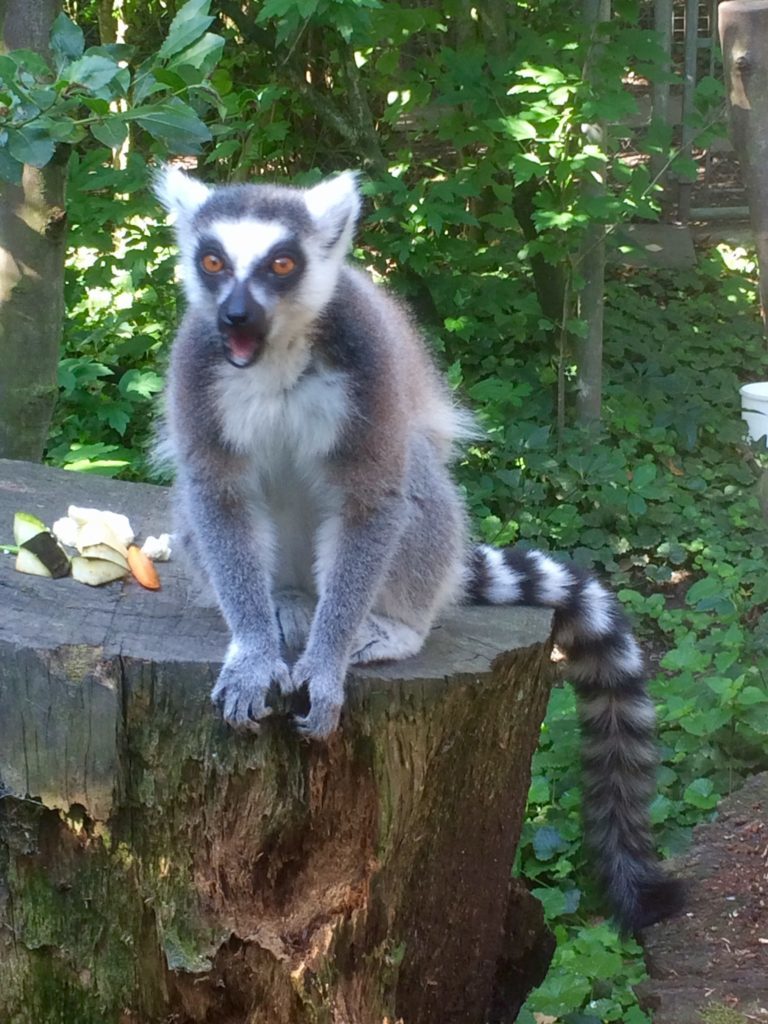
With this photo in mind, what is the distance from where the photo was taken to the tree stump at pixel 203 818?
2.76 meters

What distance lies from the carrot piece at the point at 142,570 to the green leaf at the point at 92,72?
131 cm

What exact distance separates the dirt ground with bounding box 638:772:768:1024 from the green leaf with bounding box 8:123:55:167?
2716 millimetres

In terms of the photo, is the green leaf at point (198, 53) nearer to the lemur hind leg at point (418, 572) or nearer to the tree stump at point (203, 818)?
the lemur hind leg at point (418, 572)

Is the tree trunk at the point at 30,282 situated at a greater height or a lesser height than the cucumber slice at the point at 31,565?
greater

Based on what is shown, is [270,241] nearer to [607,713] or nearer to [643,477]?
[607,713]

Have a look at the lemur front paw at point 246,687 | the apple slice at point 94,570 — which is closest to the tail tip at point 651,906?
the lemur front paw at point 246,687

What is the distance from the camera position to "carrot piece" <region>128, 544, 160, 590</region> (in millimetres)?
3336

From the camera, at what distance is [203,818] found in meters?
2.83

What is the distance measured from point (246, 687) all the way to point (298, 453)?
667mm

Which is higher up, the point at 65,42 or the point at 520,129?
the point at 65,42

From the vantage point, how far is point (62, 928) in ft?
9.66

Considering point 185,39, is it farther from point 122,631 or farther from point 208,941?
point 208,941

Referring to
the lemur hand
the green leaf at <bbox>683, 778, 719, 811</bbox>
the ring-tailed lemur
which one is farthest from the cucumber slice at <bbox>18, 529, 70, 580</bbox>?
the green leaf at <bbox>683, 778, 719, 811</bbox>

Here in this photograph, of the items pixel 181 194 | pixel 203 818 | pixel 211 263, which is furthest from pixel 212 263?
pixel 203 818
